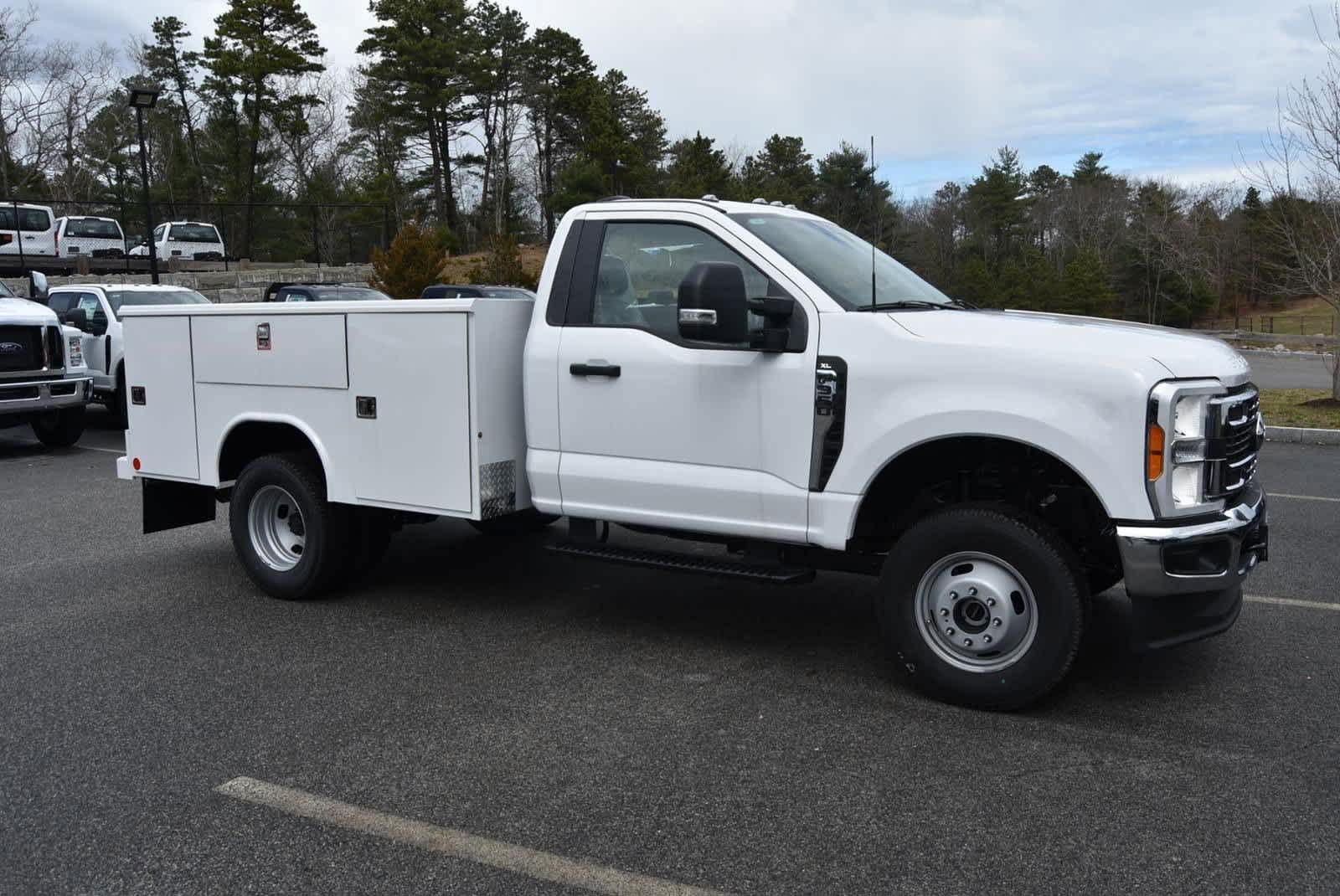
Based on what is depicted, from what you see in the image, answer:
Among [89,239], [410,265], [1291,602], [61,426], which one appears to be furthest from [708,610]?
[89,239]

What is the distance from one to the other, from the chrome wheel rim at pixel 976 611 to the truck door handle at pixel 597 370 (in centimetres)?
175

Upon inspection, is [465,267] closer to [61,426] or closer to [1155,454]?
[61,426]

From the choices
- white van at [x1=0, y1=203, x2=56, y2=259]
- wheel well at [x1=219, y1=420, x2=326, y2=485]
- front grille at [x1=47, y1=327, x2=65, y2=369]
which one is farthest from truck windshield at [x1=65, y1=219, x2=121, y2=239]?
wheel well at [x1=219, y1=420, x2=326, y2=485]

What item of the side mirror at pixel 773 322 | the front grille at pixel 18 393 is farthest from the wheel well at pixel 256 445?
the front grille at pixel 18 393

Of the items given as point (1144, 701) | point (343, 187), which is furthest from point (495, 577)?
point (343, 187)

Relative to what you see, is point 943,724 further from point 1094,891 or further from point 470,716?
point 470,716

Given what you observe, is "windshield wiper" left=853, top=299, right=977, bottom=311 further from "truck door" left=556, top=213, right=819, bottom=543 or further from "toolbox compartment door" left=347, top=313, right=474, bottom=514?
"toolbox compartment door" left=347, top=313, right=474, bottom=514

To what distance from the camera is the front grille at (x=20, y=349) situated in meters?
13.2

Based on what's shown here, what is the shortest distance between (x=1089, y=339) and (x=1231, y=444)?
2.30 ft

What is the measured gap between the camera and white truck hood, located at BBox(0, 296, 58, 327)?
13.3m

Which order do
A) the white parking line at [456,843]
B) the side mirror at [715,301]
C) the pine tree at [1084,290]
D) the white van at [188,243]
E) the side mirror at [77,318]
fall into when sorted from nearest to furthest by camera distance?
the white parking line at [456,843] < the side mirror at [715,301] < the side mirror at [77,318] < the white van at [188,243] < the pine tree at [1084,290]

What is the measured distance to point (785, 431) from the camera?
5.00 meters

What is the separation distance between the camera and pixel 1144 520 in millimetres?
4293

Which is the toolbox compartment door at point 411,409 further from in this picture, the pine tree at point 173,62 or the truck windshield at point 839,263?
the pine tree at point 173,62
